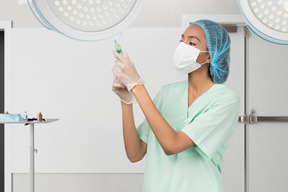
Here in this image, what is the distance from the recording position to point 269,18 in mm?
569

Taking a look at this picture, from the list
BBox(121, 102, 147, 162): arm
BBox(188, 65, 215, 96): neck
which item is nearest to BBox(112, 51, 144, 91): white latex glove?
BBox(121, 102, 147, 162): arm

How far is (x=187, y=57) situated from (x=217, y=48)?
11 centimetres

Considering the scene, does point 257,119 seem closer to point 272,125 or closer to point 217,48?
point 272,125

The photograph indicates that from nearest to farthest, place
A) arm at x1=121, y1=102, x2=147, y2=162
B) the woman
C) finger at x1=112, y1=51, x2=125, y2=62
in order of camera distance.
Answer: finger at x1=112, y1=51, x2=125, y2=62, the woman, arm at x1=121, y1=102, x2=147, y2=162

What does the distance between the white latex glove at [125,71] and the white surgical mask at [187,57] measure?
0.29 m

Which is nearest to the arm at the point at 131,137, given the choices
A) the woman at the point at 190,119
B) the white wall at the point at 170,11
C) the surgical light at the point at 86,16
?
the woman at the point at 190,119

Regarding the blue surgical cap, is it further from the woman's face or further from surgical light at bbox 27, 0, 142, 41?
surgical light at bbox 27, 0, 142, 41

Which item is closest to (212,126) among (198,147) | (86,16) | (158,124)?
(198,147)

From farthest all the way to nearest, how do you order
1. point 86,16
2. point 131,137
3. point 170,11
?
1. point 170,11
2. point 131,137
3. point 86,16

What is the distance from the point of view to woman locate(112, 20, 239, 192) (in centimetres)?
87

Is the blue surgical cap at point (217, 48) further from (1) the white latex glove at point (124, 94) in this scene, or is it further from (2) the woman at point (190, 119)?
(1) the white latex glove at point (124, 94)

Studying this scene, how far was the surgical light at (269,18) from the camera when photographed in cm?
56

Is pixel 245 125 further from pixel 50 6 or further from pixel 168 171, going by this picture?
pixel 50 6

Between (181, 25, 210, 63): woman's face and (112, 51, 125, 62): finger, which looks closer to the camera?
(112, 51, 125, 62): finger
